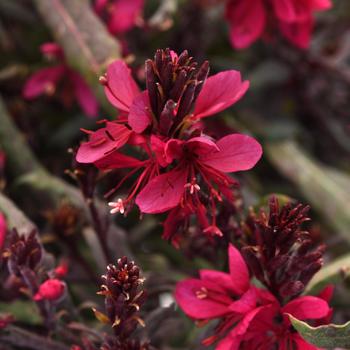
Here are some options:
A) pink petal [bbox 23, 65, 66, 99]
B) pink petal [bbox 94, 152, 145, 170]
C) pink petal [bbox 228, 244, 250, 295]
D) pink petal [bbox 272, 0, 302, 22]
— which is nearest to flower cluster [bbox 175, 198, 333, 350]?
pink petal [bbox 228, 244, 250, 295]

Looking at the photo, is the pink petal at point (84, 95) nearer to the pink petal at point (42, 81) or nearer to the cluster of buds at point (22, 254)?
the pink petal at point (42, 81)

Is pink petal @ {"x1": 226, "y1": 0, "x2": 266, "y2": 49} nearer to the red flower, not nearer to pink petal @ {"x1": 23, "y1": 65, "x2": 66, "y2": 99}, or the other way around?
pink petal @ {"x1": 23, "y1": 65, "x2": 66, "y2": 99}

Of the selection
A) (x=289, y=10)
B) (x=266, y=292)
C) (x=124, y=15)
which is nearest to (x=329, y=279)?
(x=266, y=292)

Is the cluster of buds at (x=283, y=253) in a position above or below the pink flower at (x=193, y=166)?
below

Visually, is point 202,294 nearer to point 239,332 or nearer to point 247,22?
point 239,332

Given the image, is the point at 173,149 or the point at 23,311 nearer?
the point at 173,149

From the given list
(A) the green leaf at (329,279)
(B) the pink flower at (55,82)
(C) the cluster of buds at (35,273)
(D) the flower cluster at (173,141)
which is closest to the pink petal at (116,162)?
(D) the flower cluster at (173,141)

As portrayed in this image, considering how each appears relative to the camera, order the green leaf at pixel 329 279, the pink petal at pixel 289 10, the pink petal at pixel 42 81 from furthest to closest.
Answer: the pink petal at pixel 42 81 < the pink petal at pixel 289 10 < the green leaf at pixel 329 279
